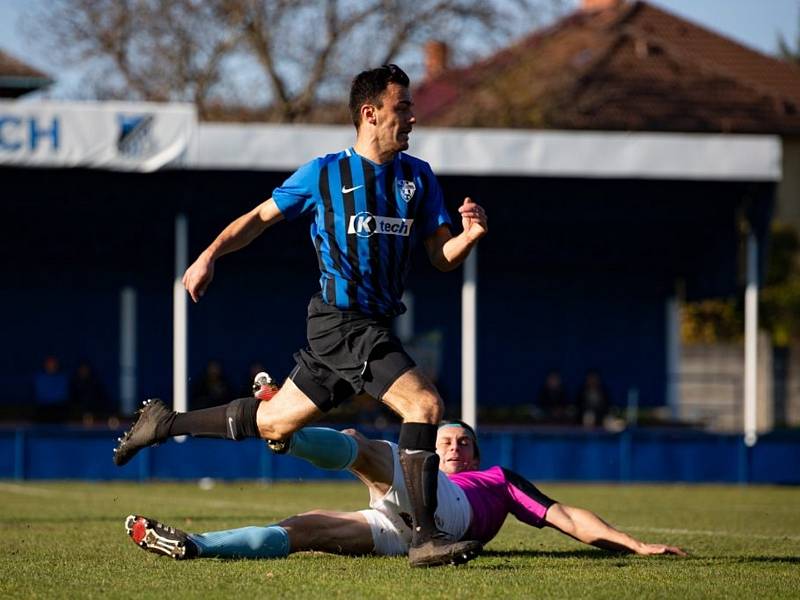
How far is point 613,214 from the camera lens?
2138 centimetres

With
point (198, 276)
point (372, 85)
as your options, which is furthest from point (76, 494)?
point (372, 85)

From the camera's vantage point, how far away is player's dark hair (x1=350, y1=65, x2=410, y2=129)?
6.93m

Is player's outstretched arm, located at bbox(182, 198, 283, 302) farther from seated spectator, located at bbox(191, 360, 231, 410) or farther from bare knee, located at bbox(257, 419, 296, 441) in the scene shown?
seated spectator, located at bbox(191, 360, 231, 410)

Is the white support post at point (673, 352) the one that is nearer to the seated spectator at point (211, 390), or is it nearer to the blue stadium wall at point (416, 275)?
the blue stadium wall at point (416, 275)

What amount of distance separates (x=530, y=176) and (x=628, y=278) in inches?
232

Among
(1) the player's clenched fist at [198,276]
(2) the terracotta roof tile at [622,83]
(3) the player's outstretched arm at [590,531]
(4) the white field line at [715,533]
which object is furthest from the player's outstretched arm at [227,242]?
(2) the terracotta roof tile at [622,83]

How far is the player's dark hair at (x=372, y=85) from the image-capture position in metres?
6.93

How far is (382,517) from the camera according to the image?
7.30 metres

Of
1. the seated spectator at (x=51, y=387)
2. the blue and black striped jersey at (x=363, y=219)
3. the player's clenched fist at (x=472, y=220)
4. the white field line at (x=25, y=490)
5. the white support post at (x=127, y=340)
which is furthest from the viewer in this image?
the white support post at (x=127, y=340)

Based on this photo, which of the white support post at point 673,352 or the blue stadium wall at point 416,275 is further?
the white support post at point 673,352

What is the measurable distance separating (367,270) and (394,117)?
70 centimetres

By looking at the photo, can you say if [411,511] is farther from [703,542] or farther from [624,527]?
[624,527]

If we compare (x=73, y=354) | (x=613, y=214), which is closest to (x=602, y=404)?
(x=613, y=214)

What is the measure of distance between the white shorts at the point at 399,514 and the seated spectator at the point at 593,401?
47.9 feet
